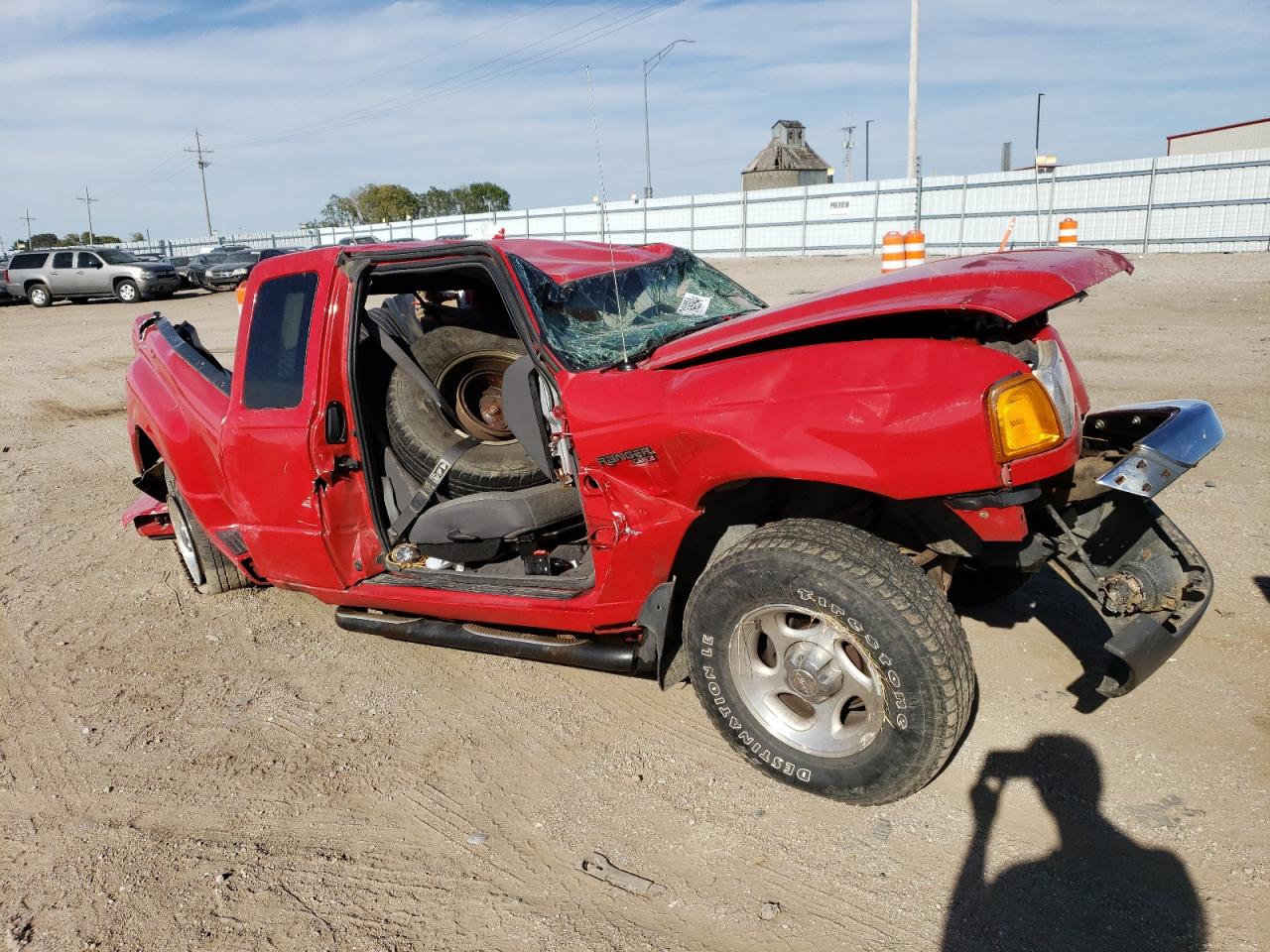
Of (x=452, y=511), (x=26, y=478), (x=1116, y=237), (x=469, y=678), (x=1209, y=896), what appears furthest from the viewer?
(x=1116, y=237)

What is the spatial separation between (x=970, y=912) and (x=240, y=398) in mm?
3448

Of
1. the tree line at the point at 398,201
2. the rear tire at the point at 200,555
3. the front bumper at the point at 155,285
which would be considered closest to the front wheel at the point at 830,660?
the rear tire at the point at 200,555

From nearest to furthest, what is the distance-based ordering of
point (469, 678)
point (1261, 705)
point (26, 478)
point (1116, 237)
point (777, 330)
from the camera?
point (777, 330) < point (1261, 705) < point (469, 678) < point (26, 478) < point (1116, 237)

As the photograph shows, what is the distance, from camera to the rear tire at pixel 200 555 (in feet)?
15.9

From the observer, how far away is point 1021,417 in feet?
8.10

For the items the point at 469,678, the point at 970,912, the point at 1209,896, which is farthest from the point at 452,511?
the point at 1209,896

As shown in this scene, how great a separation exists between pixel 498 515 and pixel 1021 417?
1979 mm

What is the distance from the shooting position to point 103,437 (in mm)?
9133

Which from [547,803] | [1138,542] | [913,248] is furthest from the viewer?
[913,248]

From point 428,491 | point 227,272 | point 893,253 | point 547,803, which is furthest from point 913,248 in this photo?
point 227,272

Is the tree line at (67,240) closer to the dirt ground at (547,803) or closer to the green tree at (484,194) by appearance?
the green tree at (484,194)

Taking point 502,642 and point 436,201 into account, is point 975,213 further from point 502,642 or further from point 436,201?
point 436,201

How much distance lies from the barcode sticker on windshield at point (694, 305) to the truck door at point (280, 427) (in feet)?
4.88

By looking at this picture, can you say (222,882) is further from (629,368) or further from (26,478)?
(26,478)
